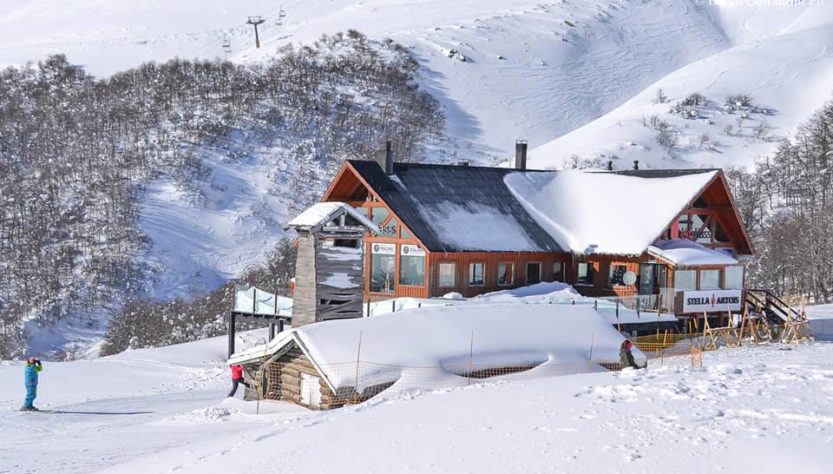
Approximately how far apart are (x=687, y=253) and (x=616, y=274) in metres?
2.77

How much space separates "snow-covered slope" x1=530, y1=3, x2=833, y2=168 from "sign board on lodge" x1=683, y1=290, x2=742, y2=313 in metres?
41.5

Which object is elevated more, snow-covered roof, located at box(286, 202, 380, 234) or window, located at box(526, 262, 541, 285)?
snow-covered roof, located at box(286, 202, 380, 234)

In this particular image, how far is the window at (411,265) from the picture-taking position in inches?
1409

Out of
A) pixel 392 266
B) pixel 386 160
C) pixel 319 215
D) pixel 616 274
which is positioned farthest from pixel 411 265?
pixel 319 215

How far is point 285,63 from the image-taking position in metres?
98.0

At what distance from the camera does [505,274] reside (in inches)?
1469

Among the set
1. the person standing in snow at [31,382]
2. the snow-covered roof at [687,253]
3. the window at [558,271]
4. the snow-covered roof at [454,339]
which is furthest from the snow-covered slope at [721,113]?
the person standing in snow at [31,382]

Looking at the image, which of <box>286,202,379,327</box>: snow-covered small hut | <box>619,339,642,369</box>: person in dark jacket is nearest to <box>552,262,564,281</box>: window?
<box>286,202,379,327</box>: snow-covered small hut

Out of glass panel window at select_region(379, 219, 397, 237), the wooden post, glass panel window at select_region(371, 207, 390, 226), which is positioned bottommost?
the wooden post

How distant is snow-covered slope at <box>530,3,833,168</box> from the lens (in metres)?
84.6

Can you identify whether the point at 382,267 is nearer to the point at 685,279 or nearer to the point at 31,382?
the point at 685,279

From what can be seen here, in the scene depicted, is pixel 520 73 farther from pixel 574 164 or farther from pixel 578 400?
Result: pixel 578 400

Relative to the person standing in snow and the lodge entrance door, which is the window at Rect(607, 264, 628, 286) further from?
the person standing in snow

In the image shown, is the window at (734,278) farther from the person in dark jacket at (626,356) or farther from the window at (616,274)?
the person in dark jacket at (626,356)
